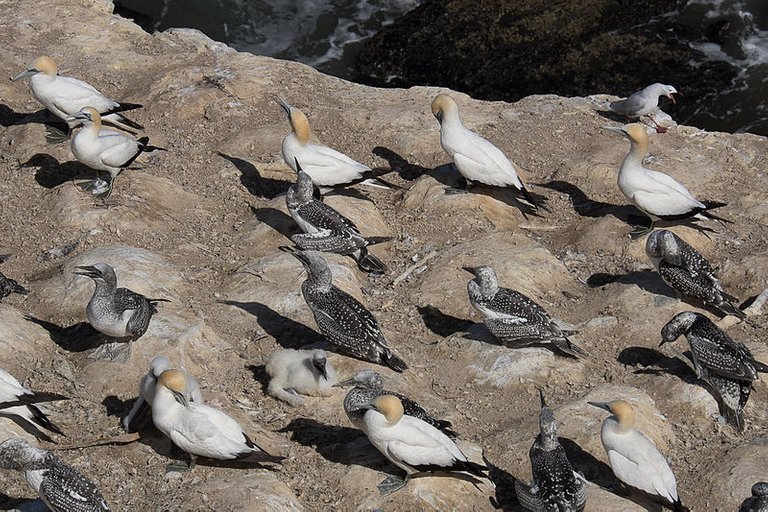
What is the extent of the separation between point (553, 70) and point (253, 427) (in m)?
11.1

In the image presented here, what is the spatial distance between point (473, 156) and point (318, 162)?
167 cm

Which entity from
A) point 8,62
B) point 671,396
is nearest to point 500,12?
point 8,62

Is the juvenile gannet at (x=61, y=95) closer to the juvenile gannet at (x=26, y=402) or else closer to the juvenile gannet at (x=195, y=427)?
the juvenile gannet at (x=26, y=402)

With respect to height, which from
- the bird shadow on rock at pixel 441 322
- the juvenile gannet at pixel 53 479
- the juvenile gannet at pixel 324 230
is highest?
the juvenile gannet at pixel 53 479

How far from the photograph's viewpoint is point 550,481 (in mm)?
8312

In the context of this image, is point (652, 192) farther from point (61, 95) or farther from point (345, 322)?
point (61, 95)

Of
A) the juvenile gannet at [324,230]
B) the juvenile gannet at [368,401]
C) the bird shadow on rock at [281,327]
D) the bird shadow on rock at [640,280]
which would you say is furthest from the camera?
the juvenile gannet at [324,230]

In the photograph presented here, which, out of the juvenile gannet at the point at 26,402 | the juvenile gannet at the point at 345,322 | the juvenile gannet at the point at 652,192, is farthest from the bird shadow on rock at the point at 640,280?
the juvenile gannet at the point at 26,402

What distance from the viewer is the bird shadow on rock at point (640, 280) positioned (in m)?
11.2

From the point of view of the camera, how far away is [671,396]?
32.7 feet

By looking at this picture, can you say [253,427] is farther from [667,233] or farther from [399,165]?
[399,165]

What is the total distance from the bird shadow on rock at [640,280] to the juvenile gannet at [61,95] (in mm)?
5551

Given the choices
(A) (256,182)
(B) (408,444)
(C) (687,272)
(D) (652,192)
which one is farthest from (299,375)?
(D) (652,192)

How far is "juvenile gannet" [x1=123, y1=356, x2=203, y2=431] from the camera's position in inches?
351
